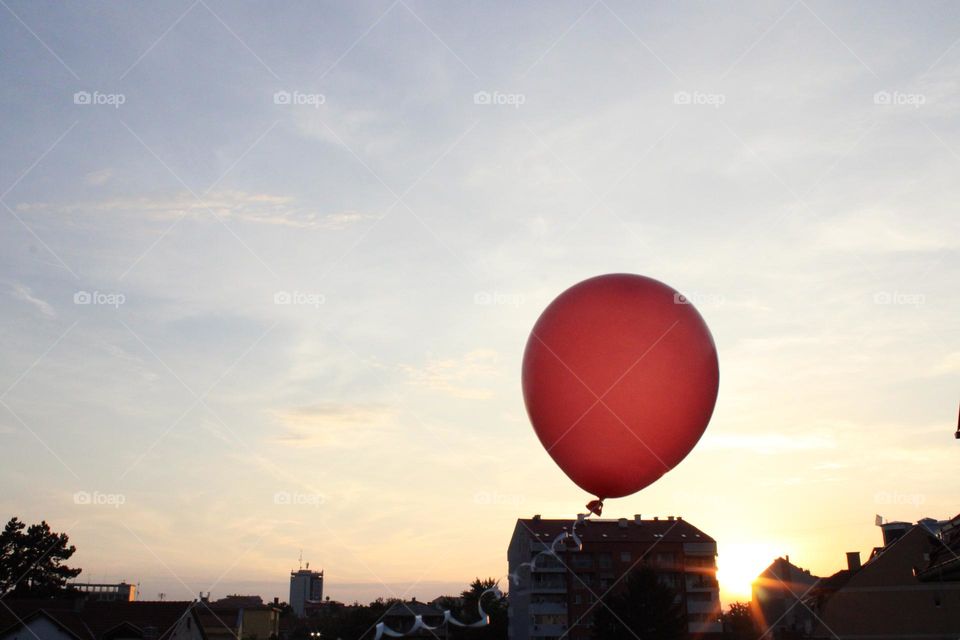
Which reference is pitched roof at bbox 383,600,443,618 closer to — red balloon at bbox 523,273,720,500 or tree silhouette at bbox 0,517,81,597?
tree silhouette at bbox 0,517,81,597

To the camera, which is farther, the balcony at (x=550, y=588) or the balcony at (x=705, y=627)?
the balcony at (x=550, y=588)

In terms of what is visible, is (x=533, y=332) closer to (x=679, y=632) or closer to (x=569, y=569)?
(x=679, y=632)

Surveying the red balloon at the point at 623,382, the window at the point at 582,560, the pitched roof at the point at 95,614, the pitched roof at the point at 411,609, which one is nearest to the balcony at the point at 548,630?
the window at the point at 582,560

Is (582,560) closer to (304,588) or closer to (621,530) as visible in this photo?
(621,530)

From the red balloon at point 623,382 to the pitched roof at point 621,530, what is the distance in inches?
2018

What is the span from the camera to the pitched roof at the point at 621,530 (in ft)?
196

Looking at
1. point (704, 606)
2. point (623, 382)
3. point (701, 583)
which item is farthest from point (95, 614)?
point (701, 583)

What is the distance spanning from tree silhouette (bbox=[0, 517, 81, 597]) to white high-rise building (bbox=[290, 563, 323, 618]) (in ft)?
274

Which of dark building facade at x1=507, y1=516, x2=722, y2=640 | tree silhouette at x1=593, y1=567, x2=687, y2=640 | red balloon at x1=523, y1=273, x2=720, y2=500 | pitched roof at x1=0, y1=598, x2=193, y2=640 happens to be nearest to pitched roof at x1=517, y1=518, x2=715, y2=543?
dark building facade at x1=507, y1=516, x2=722, y2=640

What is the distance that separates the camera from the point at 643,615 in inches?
1693

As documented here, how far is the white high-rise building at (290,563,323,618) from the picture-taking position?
138m

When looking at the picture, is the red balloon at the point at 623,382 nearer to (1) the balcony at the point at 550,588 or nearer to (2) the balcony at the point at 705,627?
(1) the balcony at the point at 550,588

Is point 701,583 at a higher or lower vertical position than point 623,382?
lower

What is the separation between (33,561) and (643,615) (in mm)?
45724
